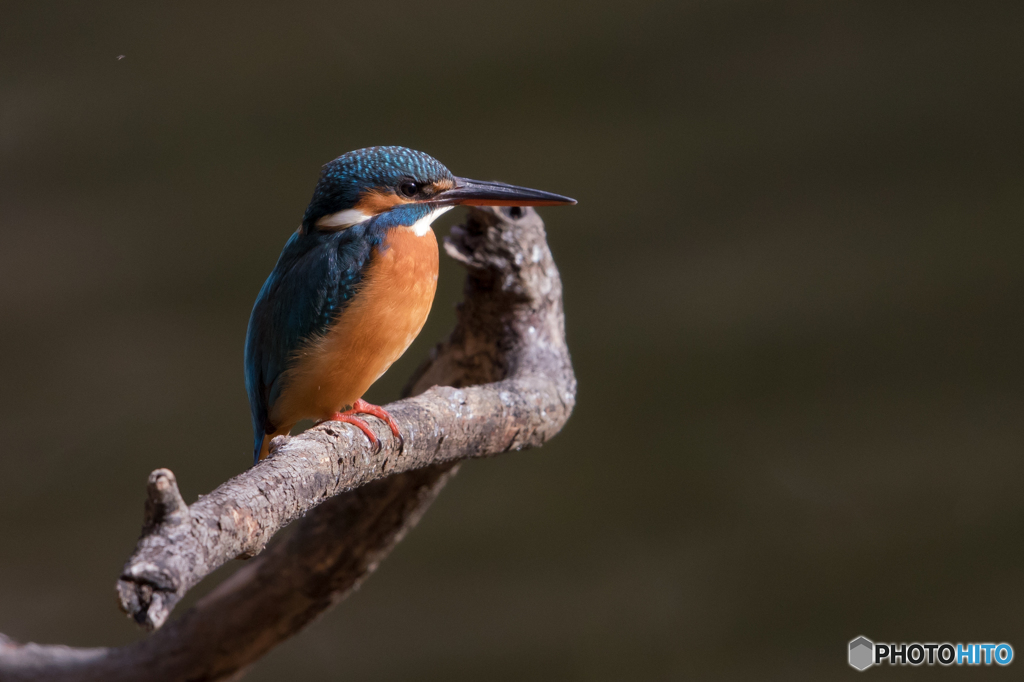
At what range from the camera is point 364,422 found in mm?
993

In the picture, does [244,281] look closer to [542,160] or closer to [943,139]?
[542,160]

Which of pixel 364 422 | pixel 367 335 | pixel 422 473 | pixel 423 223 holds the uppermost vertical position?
pixel 423 223

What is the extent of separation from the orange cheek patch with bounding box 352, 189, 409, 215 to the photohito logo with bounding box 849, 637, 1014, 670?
69.8 inches

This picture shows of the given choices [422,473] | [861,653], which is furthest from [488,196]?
[861,653]

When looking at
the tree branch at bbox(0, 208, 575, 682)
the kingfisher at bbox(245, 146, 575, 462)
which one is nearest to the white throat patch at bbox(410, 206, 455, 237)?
the kingfisher at bbox(245, 146, 575, 462)

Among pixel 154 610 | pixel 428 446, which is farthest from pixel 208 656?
pixel 154 610

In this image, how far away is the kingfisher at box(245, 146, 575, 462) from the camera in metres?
1.01

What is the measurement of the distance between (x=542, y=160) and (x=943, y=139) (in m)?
1.00

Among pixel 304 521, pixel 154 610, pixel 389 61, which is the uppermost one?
pixel 389 61

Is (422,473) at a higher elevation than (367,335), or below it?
below

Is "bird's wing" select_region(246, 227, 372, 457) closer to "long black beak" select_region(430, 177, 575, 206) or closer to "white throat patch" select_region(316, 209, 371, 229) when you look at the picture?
"white throat patch" select_region(316, 209, 371, 229)

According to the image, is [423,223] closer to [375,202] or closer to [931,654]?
[375,202]

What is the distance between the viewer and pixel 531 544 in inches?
91.7

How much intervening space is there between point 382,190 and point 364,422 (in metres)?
0.29
